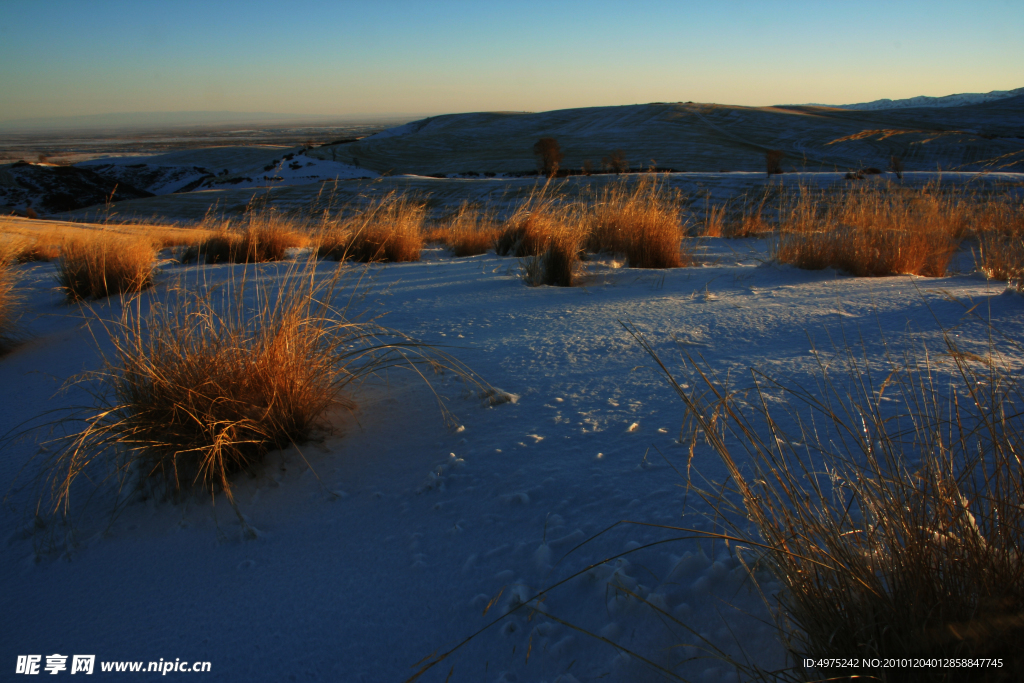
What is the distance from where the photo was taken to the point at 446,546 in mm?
1552

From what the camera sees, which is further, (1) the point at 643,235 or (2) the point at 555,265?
(1) the point at 643,235

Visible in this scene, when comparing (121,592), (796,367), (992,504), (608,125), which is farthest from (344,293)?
(608,125)

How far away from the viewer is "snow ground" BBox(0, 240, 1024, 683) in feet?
4.10

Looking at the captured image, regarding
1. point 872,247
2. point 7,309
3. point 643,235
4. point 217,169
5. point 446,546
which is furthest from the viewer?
point 217,169

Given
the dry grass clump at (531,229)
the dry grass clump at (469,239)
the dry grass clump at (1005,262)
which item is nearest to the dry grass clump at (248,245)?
the dry grass clump at (469,239)

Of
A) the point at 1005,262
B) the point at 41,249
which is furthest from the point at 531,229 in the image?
Answer: the point at 41,249

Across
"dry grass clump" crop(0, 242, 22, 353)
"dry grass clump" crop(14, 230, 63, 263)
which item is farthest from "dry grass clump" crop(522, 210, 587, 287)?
"dry grass clump" crop(14, 230, 63, 263)

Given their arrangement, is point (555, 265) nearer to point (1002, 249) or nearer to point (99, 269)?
point (1002, 249)

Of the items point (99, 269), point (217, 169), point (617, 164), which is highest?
point (217, 169)

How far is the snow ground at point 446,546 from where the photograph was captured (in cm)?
125

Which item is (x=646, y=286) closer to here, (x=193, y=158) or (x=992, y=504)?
(x=992, y=504)

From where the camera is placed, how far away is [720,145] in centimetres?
3806

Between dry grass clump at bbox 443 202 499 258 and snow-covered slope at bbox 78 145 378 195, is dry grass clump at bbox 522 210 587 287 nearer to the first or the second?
dry grass clump at bbox 443 202 499 258

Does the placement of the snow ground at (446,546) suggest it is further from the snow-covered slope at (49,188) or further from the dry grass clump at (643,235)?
the snow-covered slope at (49,188)
